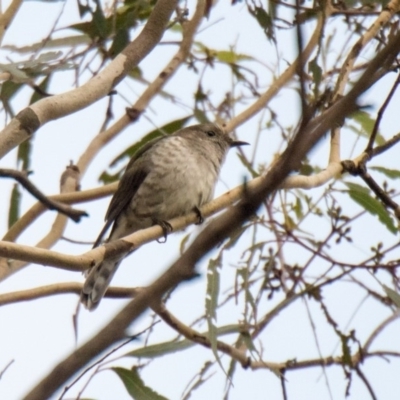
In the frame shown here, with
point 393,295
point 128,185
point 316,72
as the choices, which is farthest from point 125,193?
point 316,72

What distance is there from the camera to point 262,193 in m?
0.77

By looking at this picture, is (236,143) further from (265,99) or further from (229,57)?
(265,99)

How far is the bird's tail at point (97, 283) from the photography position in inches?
143

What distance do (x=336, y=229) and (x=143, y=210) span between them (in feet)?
4.51

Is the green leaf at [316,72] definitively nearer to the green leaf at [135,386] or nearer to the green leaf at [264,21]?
the green leaf at [264,21]

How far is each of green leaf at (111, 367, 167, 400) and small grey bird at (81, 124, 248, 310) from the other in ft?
3.41

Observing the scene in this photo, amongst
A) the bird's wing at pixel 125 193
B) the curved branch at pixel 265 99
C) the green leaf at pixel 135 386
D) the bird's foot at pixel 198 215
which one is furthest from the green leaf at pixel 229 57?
the green leaf at pixel 135 386

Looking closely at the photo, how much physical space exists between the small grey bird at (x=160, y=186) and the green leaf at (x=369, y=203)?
0.87 m

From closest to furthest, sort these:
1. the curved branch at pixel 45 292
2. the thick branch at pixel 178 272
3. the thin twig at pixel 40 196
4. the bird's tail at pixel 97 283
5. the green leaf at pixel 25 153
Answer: the thick branch at pixel 178 272 → the thin twig at pixel 40 196 → the curved branch at pixel 45 292 → the green leaf at pixel 25 153 → the bird's tail at pixel 97 283

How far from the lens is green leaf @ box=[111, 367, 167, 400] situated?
2.90 m

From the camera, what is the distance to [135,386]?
2.92m

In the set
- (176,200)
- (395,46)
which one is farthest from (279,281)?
(395,46)

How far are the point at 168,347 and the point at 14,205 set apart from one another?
3.29ft

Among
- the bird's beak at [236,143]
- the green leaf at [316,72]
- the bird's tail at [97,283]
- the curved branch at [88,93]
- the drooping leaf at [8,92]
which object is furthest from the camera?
the bird's beak at [236,143]
